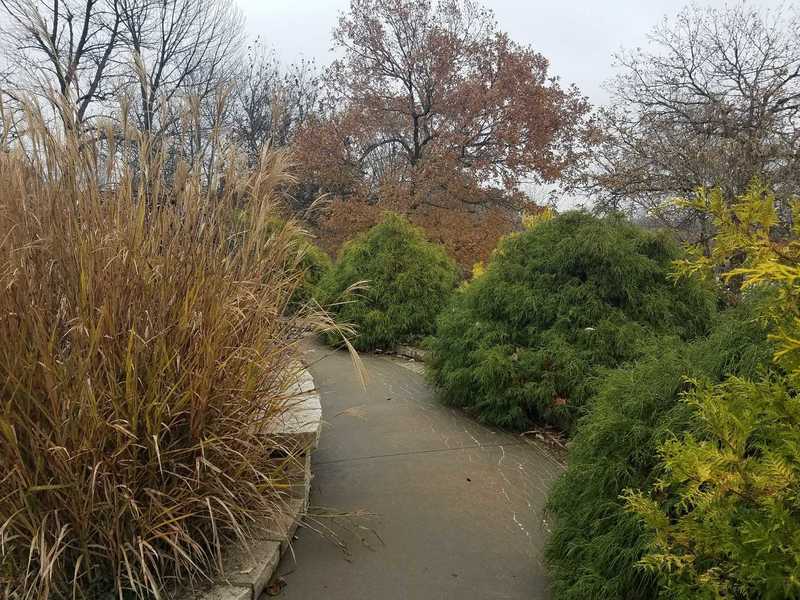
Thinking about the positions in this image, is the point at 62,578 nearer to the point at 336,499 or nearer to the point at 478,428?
the point at 336,499

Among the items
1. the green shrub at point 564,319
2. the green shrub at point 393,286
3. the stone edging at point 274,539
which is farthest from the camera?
the green shrub at point 393,286

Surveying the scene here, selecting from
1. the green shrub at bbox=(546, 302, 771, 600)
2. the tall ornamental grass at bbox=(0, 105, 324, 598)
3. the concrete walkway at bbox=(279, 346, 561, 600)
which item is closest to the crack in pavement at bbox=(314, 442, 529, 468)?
the concrete walkway at bbox=(279, 346, 561, 600)

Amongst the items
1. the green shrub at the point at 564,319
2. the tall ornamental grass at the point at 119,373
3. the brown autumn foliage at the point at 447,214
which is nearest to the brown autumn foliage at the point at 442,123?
the brown autumn foliage at the point at 447,214

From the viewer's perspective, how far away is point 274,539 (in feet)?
6.93

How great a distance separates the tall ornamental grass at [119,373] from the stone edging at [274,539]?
0.07 metres

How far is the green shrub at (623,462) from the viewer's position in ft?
5.31

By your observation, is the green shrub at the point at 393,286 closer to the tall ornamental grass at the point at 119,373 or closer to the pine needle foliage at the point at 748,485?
the tall ornamental grass at the point at 119,373

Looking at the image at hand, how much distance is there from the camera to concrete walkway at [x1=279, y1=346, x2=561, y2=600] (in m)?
2.06

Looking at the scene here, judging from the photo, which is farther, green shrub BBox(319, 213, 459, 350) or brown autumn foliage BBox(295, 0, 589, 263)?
brown autumn foliage BBox(295, 0, 589, 263)

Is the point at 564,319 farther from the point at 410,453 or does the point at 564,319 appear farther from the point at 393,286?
the point at 393,286

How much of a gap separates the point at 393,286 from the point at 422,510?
13.2 feet

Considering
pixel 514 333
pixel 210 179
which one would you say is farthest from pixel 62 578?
pixel 514 333

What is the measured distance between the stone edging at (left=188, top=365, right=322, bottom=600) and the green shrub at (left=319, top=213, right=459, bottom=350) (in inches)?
135

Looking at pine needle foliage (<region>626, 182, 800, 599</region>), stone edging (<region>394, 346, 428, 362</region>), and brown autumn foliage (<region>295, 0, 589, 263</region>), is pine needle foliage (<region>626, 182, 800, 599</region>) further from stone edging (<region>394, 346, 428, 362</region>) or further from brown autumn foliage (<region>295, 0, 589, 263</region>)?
brown autumn foliage (<region>295, 0, 589, 263</region>)
